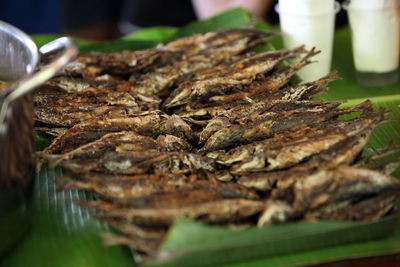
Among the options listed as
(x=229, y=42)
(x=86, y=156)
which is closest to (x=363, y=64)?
(x=229, y=42)

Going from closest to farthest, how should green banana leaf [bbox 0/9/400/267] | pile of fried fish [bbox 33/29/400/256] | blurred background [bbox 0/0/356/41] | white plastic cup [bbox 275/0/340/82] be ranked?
green banana leaf [bbox 0/9/400/267] → pile of fried fish [bbox 33/29/400/256] → white plastic cup [bbox 275/0/340/82] → blurred background [bbox 0/0/356/41]

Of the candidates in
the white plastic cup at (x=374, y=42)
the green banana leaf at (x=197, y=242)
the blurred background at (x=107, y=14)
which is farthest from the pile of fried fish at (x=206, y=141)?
the blurred background at (x=107, y=14)

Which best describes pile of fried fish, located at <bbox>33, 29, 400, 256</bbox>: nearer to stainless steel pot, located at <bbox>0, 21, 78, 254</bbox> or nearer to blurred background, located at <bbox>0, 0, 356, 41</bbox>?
stainless steel pot, located at <bbox>0, 21, 78, 254</bbox>

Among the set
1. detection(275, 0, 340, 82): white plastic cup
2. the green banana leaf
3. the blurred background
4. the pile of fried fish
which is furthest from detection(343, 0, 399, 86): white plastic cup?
the blurred background

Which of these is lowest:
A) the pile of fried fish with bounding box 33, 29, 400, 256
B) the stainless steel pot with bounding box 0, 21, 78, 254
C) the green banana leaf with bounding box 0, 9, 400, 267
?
the green banana leaf with bounding box 0, 9, 400, 267

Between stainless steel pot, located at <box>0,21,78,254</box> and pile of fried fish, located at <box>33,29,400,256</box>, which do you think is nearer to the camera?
stainless steel pot, located at <box>0,21,78,254</box>

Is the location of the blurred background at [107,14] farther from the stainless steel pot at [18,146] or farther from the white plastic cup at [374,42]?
the stainless steel pot at [18,146]

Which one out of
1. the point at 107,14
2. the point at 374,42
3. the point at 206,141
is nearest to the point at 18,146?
the point at 206,141

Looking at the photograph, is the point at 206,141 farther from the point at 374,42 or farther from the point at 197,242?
the point at 374,42
